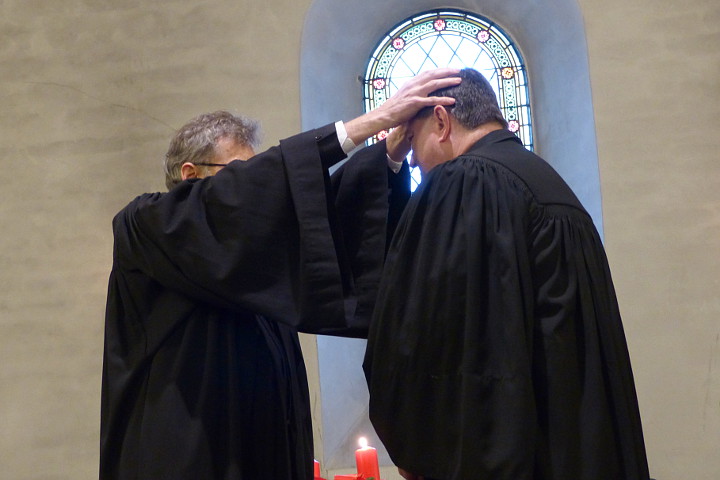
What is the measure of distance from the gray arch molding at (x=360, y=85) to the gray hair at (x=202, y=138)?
2793mm

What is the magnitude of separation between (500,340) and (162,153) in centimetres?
417

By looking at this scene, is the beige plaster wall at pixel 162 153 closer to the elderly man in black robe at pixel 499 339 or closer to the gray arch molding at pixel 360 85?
the gray arch molding at pixel 360 85

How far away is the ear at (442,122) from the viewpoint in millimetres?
2549

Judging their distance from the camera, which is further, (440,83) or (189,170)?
(189,170)

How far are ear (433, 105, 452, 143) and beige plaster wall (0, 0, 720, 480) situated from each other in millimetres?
3122

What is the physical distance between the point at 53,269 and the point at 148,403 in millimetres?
3496

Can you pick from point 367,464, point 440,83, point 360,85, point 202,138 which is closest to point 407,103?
point 440,83

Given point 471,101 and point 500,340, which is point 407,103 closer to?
point 471,101

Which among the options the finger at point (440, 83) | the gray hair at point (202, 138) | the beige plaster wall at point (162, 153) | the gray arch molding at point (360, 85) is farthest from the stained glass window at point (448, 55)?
the finger at point (440, 83)

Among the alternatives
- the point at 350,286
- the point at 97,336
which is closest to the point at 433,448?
the point at 350,286

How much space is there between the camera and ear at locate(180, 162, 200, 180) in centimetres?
296

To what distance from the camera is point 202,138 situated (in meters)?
2.95

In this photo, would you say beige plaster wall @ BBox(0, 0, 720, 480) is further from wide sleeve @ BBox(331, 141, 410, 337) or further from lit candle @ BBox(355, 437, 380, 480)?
wide sleeve @ BBox(331, 141, 410, 337)

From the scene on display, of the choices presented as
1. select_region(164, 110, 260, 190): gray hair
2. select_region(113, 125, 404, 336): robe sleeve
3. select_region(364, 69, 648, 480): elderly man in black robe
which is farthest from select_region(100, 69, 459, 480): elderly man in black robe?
select_region(364, 69, 648, 480): elderly man in black robe
